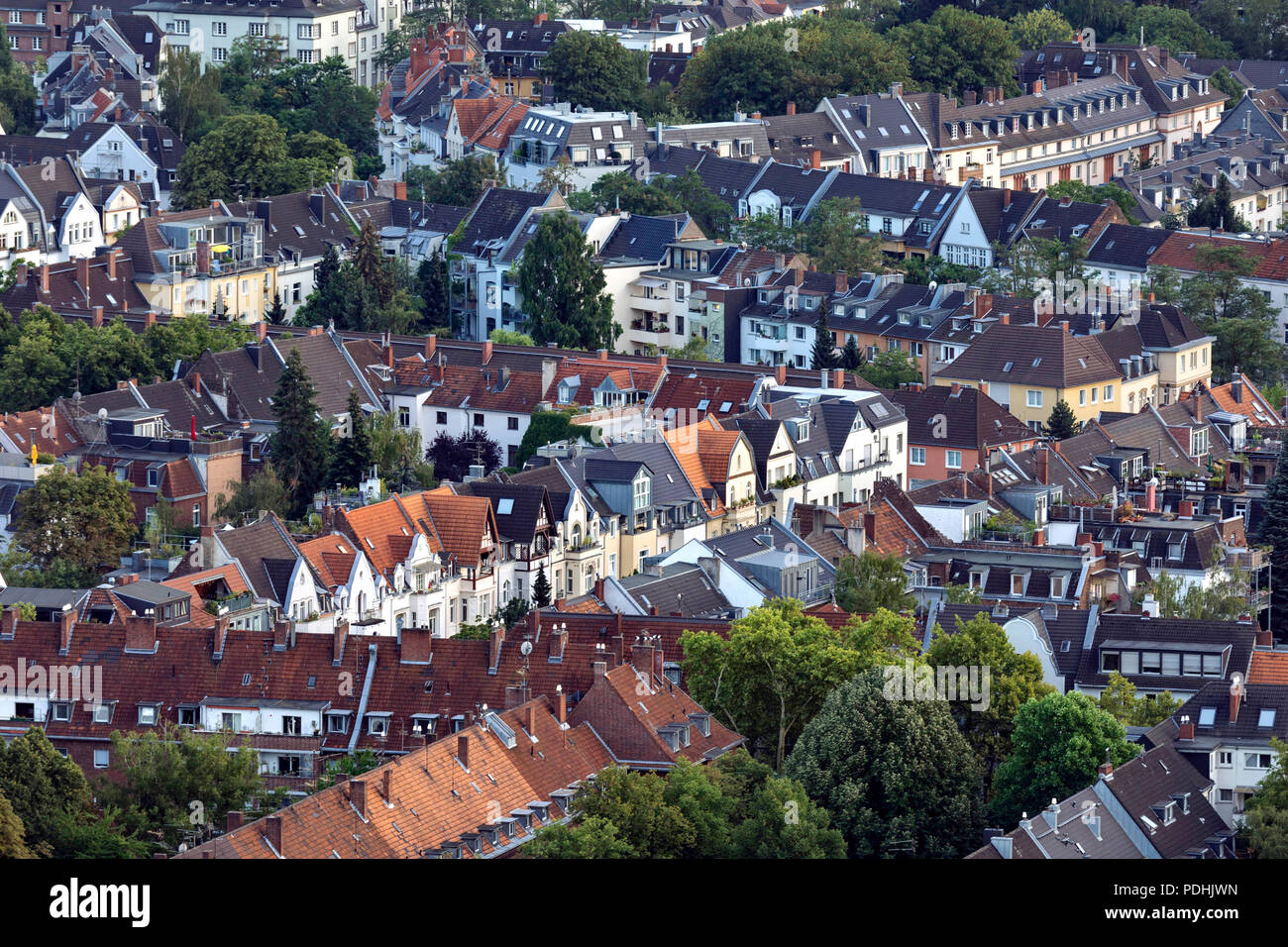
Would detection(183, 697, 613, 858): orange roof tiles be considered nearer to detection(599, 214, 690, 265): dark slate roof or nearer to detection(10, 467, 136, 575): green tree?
detection(10, 467, 136, 575): green tree

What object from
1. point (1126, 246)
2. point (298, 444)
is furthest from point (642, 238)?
point (298, 444)

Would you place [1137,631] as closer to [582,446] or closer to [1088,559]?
[1088,559]

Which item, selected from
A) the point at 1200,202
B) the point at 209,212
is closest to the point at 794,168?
the point at 1200,202

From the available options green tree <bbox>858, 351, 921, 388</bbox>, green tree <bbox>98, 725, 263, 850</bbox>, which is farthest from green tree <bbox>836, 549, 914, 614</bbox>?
green tree <bbox>858, 351, 921, 388</bbox>

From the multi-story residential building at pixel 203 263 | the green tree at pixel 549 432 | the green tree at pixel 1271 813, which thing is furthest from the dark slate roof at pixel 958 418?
the green tree at pixel 1271 813

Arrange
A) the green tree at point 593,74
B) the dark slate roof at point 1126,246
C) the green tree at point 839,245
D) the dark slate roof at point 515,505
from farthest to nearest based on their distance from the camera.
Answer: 1. the green tree at point 593,74
2. the dark slate roof at point 1126,246
3. the green tree at point 839,245
4. the dark slate roof at point 515,505

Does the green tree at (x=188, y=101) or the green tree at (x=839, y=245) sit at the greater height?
the green tree at (x=188, y=101)

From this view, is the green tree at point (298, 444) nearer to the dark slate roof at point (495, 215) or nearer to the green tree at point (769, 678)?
the green tree at point (769, 678)
